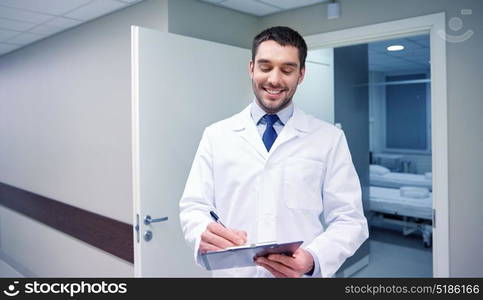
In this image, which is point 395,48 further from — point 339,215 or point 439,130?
point 339,215

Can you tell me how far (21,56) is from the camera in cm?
305

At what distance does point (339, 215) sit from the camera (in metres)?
0.93

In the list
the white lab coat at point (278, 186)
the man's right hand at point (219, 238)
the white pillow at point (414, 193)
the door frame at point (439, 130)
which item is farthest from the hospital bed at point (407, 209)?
the man's right hand at point (219, 238)

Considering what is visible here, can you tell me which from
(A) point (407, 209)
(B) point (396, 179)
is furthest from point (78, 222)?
(B) point (396, 179)

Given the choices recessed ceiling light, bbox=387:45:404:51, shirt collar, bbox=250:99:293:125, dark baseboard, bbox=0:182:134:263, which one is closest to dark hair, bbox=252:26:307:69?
shirt collar, bbox=250:99:293:125

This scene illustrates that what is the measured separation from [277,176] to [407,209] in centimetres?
261

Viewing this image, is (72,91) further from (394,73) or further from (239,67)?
(394,73)

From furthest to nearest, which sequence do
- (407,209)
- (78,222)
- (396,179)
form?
(396,179) < (407,209) < (78,222)

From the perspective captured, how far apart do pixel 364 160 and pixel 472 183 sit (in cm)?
143

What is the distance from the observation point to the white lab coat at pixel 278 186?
946mm

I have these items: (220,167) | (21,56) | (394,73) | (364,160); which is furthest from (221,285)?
(394,73)

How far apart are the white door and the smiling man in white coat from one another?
545mm

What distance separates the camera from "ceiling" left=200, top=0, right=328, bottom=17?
182 centimetres

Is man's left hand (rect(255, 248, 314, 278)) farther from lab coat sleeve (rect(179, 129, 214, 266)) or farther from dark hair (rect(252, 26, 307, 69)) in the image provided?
dark hair (rect(252, 26, 307, 69))
